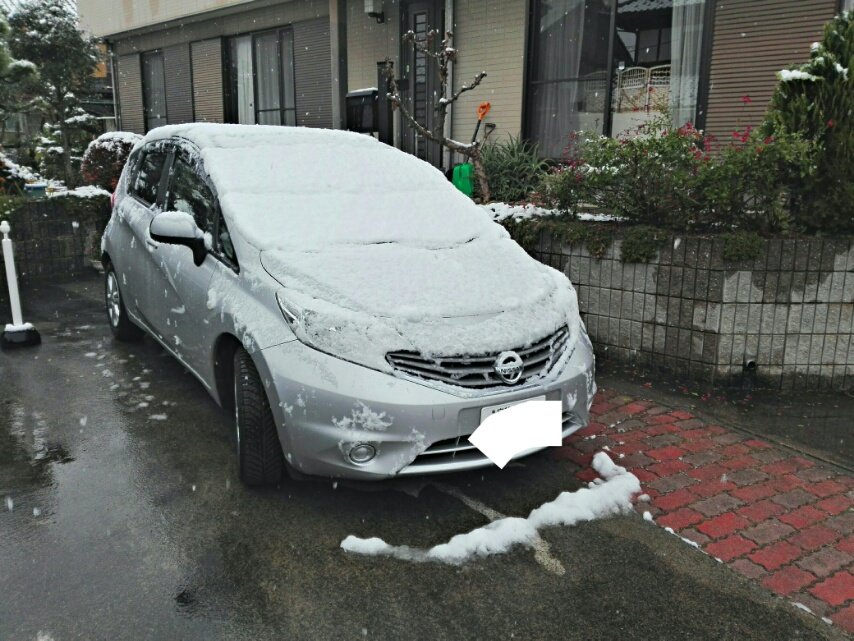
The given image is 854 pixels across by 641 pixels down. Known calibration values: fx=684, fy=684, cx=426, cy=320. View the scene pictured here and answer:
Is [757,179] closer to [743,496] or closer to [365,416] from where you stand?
[743,496]

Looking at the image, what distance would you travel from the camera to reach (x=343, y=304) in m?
3.06

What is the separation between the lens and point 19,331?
5.55 m

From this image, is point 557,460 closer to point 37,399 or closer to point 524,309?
point 524,309

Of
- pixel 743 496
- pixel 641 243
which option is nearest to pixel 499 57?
pixel 641 243

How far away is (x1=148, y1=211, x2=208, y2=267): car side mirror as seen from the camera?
3.57 m

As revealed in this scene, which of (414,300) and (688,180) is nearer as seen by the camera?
(414,300)

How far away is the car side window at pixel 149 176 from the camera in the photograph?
183 inches

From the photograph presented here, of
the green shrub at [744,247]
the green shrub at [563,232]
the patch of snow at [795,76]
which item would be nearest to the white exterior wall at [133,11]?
the green shrub at [563,232]

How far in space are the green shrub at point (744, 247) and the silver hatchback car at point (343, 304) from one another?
1422mm

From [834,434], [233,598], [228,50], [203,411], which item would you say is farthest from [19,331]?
[228,50]

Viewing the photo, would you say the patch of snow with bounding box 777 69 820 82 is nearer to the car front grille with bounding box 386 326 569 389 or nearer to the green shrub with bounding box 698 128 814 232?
the green shrub with bounding box 698 128 814 232

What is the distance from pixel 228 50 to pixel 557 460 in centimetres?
1313

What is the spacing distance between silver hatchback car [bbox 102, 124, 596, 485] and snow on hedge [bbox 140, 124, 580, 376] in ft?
Answer: 0.03

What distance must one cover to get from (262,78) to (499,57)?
6.07 metres
